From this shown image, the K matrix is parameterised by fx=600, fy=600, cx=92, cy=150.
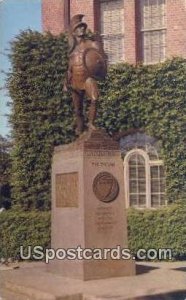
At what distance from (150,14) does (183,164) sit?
3.33m

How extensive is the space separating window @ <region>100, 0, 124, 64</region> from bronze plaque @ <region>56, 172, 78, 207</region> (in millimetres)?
5974

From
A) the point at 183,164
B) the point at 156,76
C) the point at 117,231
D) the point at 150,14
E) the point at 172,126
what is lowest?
the point at 117,231

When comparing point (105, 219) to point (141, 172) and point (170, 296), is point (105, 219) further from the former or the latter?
point (141, 172)

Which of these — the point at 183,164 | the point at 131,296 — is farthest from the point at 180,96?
the point at 131,296

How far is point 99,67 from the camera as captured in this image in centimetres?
632

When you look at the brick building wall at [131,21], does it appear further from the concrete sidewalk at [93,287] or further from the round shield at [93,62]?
the concrete sidewalk at [93,287]

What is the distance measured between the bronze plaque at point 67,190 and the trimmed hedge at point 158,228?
3.70 m

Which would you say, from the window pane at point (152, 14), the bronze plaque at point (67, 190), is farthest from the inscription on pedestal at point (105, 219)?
the window pane at point (152, 14)

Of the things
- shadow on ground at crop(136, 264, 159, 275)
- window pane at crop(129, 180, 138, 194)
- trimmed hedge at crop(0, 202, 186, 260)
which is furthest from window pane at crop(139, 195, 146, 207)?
shadow on ground at crop(136, 264, 159, 275)

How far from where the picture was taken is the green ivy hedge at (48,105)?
1098 centimetres

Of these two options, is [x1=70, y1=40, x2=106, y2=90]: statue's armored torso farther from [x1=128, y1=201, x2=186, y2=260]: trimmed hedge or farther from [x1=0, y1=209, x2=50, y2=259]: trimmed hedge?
[x1=0, y1=209, x2=50, y2=259]: trimmed hedge

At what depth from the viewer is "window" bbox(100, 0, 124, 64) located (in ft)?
39.5

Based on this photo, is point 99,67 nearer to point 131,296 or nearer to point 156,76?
point 131,296

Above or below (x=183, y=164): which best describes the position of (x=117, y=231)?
below
